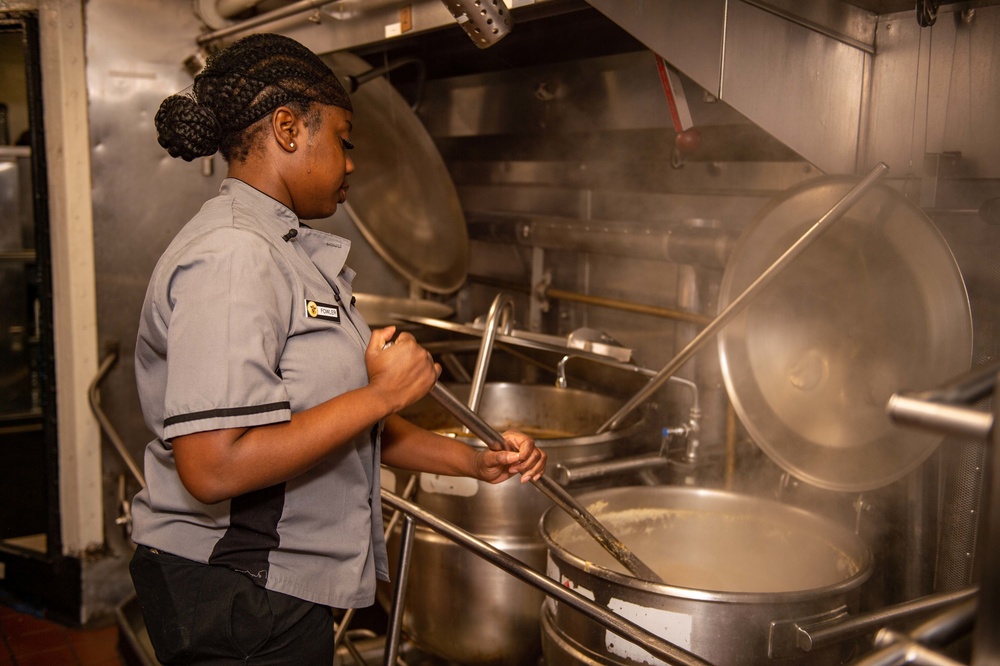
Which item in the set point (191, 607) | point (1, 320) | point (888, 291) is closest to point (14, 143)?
point (1, 320)

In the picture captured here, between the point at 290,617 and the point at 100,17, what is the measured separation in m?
2.48

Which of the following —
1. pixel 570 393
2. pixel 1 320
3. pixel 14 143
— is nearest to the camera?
pixel 570 393

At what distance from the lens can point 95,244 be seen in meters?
3.00

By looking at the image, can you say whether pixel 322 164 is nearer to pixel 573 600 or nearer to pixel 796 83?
pixel 573 600

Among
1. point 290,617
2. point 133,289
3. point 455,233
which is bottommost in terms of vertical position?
point 290,617

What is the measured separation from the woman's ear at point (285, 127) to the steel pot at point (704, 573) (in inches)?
33.5

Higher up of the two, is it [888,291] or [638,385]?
[888,291]

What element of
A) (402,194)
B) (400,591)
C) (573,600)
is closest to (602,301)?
(402,194)

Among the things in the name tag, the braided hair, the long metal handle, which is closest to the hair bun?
the braided hair

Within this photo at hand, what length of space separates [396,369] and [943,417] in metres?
0.78

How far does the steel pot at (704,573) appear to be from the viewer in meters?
1.39

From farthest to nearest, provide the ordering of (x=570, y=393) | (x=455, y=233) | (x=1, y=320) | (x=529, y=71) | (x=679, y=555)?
(x=1, y=320), (x=455, y=233), (x=529, y=71), (x=570, y=393), (x=679, y=555)

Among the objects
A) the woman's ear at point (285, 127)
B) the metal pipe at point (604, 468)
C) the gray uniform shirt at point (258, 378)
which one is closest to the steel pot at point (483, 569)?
the metal pipe at point (604, 468)

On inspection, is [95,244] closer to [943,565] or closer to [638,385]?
[638,385]
